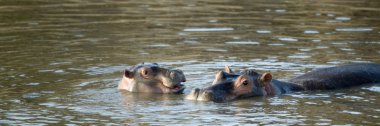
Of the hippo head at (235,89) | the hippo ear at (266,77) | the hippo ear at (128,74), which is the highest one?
the hippo ear at (128,74)

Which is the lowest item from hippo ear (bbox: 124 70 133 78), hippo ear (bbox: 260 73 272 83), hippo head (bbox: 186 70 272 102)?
hippo head (bbox: 186 70 272 102)

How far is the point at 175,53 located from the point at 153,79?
3.23 meters

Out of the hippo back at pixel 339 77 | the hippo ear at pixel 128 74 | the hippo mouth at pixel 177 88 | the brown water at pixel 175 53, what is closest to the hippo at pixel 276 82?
the hippo back at pixel 339 77

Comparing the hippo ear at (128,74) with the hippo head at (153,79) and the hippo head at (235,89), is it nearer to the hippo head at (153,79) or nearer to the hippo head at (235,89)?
the hippo head at (153,79)

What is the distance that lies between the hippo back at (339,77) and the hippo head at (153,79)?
4.96 ft

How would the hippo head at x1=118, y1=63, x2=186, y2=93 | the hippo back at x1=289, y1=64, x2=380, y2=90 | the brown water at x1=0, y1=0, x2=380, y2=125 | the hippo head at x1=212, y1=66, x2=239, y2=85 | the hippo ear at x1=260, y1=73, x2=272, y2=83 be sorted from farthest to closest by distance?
1. the hippo back at x1=289, y1=64, x2=380, y2=90
2. the hippo head at x1=118, y1=63, x2=186, y2=93
3. the hippo ear at x1=260, y1=73, x2=272, y2=83
4. the hippo head at x1=212, y1=66, x2=239, y2=85
5. the brown water at x1=0, y1=0, x2=380, y2=125

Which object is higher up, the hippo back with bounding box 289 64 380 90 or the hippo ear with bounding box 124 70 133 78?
the hippo ear with bounding box 124 70 133 78

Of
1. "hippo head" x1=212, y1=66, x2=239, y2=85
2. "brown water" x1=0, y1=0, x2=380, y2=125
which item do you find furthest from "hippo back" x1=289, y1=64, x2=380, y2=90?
"hippo head" x1=212, y1=66, x2=239, y2=85

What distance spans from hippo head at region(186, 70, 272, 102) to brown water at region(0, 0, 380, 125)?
0.45ft

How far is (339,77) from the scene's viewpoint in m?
12.6

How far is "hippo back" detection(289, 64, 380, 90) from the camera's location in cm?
1236

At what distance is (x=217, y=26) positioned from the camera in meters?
18.5

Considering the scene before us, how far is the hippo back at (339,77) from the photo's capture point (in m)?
12.4

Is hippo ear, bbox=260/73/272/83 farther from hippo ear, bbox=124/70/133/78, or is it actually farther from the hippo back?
hippo ear, bbox=124/70/133/78
